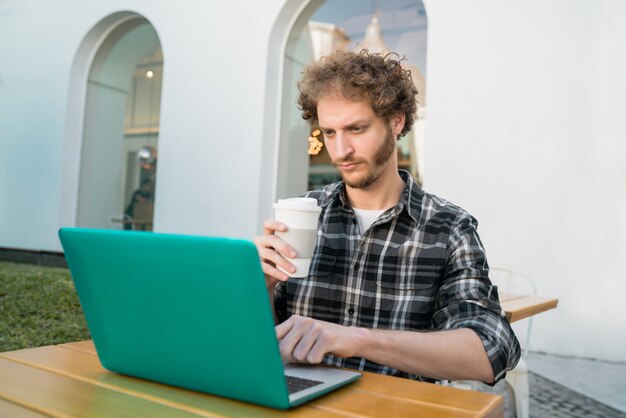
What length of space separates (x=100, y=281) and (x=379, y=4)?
16.5 feet

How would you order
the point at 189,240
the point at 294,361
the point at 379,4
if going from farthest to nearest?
the point at 379,4 < the point at 294,361 < the point at 189,240

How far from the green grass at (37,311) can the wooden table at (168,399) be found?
237 centimetres

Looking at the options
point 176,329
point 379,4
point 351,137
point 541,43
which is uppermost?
point 379,4

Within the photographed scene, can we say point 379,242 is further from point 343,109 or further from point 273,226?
A: point 273,226

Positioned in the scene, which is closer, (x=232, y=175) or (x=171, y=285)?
(x=171, y=285)

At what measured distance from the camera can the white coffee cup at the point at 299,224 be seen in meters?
1.06

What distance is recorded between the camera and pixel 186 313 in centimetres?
81

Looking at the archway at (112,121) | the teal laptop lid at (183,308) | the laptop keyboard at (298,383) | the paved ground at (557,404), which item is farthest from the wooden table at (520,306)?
the archway at (112,121)

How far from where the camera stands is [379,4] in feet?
17.6

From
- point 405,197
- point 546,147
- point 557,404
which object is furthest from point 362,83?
point 546,147

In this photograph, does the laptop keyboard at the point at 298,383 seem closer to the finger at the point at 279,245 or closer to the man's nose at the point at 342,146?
the finger at the point at 279,245

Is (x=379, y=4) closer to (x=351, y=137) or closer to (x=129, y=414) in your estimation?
(x=351, y=137)

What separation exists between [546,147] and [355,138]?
2.93 m

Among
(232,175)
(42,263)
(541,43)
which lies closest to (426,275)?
(541,43)
